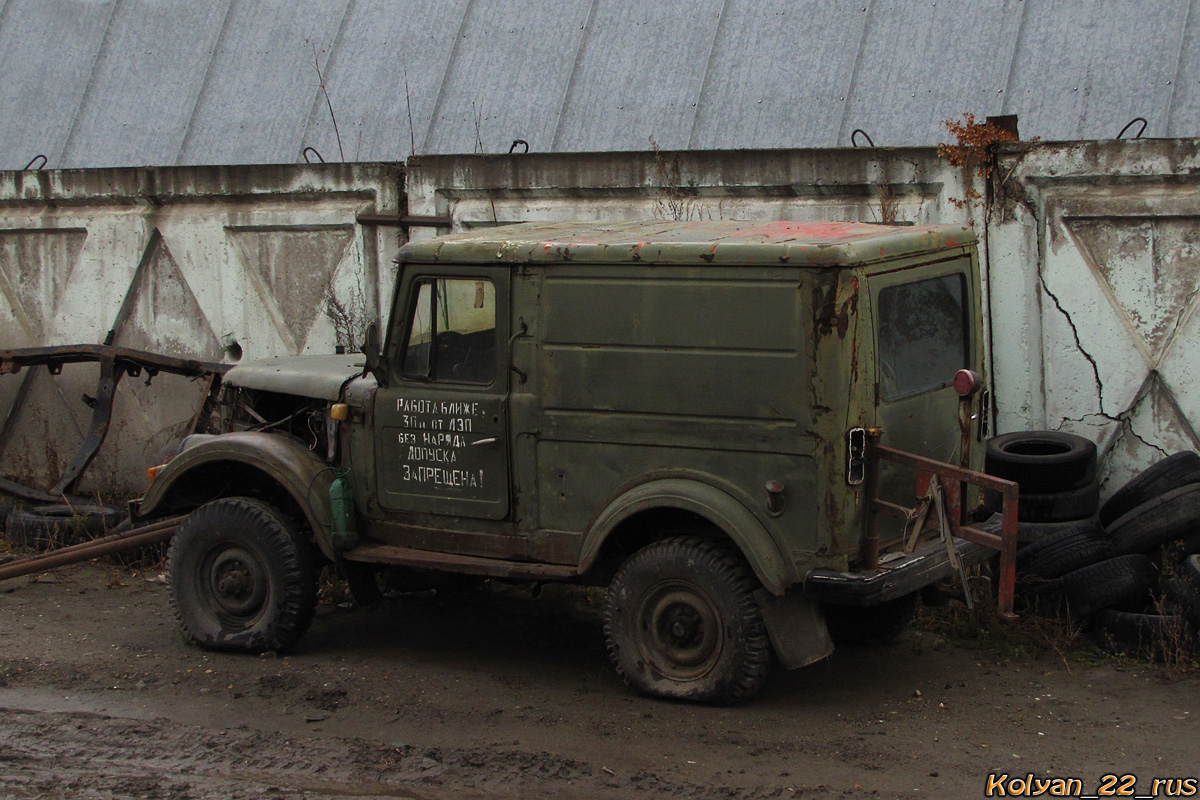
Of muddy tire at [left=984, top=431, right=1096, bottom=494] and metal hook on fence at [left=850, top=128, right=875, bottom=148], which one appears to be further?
metal hook on fence at [left=850, top=128, right=875, bottom=148]

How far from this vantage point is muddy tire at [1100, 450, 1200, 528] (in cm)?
716

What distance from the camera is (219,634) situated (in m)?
7.01

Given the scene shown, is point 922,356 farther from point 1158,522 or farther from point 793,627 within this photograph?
point 1158,522

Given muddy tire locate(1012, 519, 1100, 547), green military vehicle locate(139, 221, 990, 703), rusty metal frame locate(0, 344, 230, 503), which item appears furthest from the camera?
rusty metal frame locate(0, 344, 230, 503)

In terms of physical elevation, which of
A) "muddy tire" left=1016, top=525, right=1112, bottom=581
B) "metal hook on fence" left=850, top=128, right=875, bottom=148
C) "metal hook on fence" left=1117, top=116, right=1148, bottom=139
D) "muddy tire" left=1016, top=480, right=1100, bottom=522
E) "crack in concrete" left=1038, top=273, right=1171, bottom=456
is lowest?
"muddy tire" left=1016, top=525, right=1112, bottom=581

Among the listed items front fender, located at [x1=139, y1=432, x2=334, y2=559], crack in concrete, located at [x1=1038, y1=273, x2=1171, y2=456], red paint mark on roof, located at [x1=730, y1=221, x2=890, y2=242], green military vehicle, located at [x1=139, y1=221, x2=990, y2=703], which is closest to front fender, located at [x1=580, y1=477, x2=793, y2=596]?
green military vehicle, located at [x1=139, y1=221, x2=990, y2=703]

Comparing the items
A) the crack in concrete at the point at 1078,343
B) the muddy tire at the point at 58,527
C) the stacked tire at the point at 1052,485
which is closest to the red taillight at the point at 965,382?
the stacked tire at the point at 1052,485

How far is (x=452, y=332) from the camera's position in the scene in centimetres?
652

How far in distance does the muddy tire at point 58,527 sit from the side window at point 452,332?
3.63 m

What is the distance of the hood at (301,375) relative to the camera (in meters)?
6.99

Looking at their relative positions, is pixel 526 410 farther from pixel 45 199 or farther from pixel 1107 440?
pixel 45 199

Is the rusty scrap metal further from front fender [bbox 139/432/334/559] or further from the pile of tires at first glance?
the pile of tires

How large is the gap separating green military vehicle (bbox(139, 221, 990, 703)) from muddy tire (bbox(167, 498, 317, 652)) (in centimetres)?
1

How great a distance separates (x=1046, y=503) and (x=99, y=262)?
287 inches
